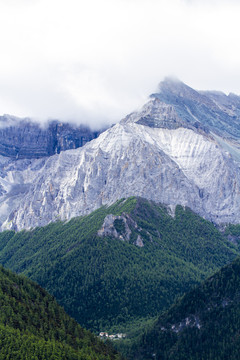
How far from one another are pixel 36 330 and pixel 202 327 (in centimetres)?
5832

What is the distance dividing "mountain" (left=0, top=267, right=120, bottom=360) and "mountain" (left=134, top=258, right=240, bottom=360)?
71.8 ft

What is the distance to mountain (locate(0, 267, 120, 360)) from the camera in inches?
5428

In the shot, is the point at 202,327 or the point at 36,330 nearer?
the point at 36,330

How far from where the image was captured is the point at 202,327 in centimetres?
18462

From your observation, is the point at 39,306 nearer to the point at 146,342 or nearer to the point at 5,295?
the point at 5,295

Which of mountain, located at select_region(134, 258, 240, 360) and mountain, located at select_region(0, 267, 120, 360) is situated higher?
mountain, located at select_region(0, 267, 120, 360)

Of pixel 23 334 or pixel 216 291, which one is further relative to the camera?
pixel 216 291

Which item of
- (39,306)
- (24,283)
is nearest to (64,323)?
(39,306)

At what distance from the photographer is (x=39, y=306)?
168250 mm

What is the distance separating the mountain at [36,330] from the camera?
138m

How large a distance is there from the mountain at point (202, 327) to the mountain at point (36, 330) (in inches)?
862

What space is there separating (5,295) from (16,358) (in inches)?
1158

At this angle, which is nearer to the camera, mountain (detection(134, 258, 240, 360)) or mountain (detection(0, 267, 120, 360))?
Result: mountain (detection(0, 267, 120, 360))

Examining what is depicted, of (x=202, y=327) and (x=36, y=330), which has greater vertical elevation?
(x=36, y=330)
